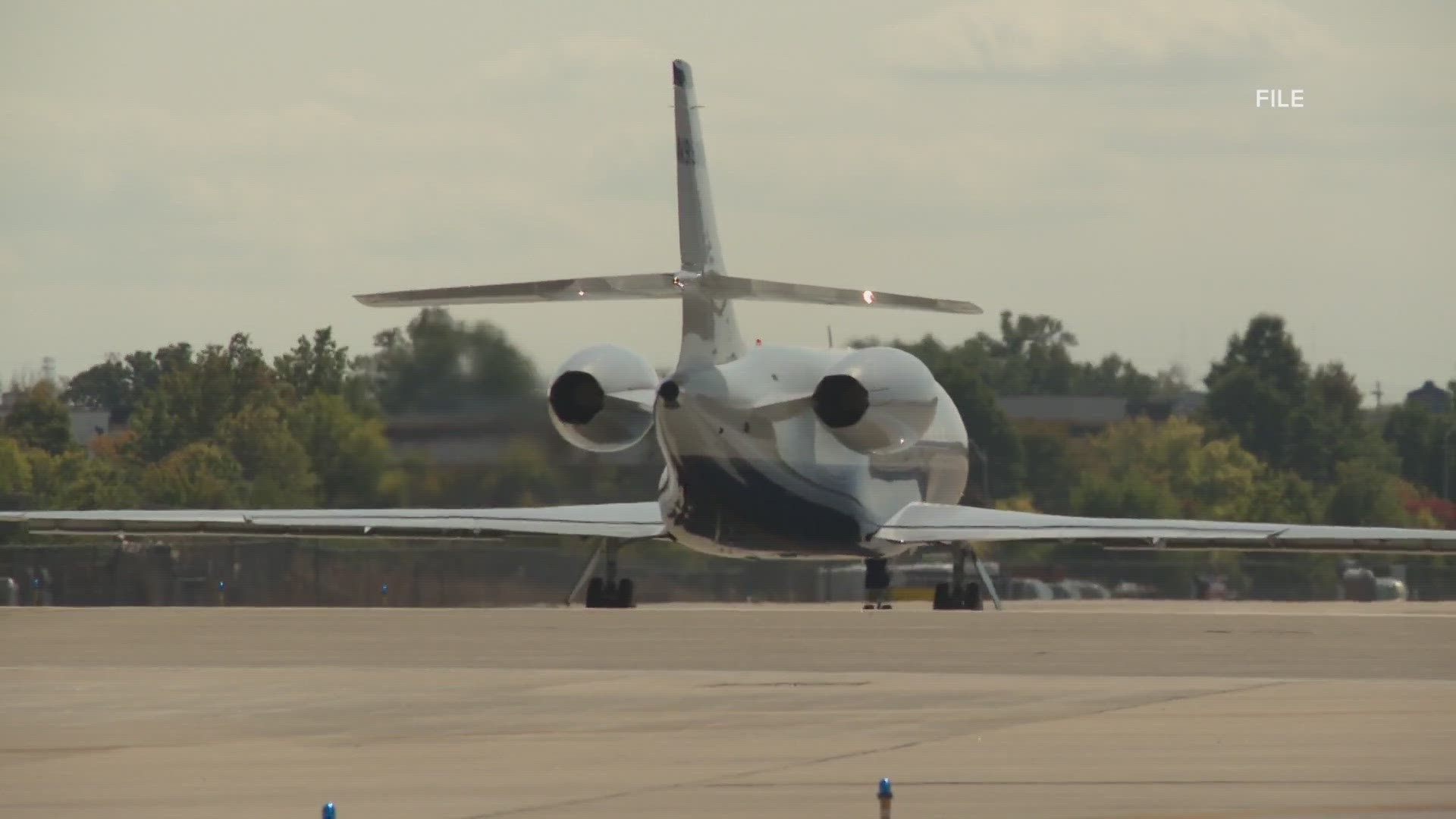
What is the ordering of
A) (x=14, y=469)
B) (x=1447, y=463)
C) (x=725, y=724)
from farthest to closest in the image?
(x=1447, y=463), (x=14, y=469), (x=725, y=724)

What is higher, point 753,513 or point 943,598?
point 753,513

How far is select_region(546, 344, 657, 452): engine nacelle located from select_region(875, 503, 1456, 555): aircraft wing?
8886mm

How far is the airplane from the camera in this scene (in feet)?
144

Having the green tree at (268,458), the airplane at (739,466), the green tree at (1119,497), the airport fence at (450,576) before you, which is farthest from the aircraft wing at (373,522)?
the green tree at (1119,497)

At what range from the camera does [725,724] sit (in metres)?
18.5

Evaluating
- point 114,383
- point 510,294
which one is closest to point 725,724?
point 510,294

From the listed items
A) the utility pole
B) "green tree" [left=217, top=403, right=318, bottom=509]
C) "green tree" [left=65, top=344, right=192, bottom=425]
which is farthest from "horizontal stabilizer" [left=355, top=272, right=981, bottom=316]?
"green tree" [left=65, top=344, right=192, bottom=425]

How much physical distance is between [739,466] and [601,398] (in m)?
5.30

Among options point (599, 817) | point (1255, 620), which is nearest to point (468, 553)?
point (1255, 620)

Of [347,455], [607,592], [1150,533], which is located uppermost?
[347,455]

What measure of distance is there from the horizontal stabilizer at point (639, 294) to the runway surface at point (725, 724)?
7289mm

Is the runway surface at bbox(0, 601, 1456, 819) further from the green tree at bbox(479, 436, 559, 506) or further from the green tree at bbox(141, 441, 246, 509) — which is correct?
the green tree at bbox(141, 441, 246, 509)

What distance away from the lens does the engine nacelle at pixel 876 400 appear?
148 ft

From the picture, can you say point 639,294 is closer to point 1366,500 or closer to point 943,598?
point 943,598
